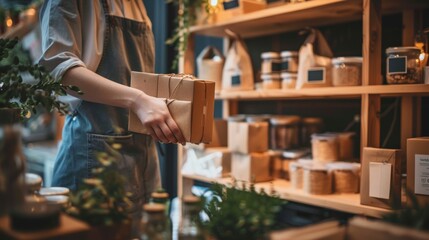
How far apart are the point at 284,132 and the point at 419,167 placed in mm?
851

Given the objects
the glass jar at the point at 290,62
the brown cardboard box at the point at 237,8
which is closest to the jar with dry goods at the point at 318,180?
the glass jar at the point at 290,62

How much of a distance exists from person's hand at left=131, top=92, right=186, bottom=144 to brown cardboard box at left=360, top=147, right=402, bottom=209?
75cm

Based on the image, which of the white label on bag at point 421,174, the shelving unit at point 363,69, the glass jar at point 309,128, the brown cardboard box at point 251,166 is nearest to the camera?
the white label on bag at point 421,174

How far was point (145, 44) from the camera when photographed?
5.17 ft

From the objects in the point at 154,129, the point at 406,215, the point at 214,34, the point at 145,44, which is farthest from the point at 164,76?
the point at 214,34

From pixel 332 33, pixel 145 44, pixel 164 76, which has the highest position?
pixel 332 33

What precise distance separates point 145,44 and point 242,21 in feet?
2.28

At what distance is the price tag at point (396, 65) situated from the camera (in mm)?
1577

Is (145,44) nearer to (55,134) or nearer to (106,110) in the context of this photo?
(106,110)

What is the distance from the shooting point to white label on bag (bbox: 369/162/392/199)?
1.55m

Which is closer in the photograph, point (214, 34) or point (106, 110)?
point (106, 110)

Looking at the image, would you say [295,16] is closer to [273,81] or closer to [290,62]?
[290,62]

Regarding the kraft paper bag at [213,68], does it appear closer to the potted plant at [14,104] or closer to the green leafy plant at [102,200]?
the potted plant at [14,104]

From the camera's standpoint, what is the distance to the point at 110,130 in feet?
4.81
